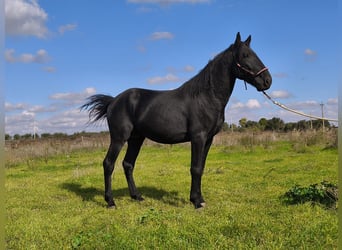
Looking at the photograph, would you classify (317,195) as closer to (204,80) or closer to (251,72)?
(251,72)

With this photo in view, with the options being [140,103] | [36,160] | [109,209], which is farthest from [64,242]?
[36,160]

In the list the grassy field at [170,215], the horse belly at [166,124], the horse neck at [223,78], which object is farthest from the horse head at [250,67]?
the grassy field at [170,215]

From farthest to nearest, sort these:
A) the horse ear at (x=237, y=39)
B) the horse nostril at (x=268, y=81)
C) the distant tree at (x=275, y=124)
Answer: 1. the distant tree at (x=275, y=124)
2. the horse ear at (x=237, y=39)
3. the horse nostril at (x=268, y=81)

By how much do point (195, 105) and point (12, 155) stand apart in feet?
43.3

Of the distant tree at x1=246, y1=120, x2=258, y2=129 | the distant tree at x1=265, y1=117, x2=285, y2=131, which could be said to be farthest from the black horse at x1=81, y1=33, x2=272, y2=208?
the distant tree at x1=265, y1=117, x2=285, y2=131

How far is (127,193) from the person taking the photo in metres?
6.97

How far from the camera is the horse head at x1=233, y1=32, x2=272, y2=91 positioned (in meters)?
5.16

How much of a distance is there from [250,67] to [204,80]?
80 centimetres

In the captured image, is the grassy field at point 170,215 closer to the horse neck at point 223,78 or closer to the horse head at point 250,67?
the horse neck at point 223,78

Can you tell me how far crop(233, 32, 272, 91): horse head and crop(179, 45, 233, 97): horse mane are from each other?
24cm

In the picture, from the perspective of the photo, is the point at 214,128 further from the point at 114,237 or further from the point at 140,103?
the point at 114,237

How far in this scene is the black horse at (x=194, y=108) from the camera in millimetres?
5296

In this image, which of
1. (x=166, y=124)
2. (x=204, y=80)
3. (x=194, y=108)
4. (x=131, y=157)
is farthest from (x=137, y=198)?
(x=204, y=80)

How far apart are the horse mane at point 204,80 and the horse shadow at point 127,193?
1.94 metres
